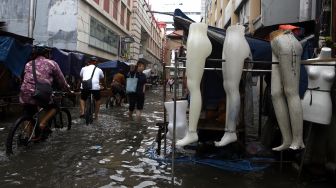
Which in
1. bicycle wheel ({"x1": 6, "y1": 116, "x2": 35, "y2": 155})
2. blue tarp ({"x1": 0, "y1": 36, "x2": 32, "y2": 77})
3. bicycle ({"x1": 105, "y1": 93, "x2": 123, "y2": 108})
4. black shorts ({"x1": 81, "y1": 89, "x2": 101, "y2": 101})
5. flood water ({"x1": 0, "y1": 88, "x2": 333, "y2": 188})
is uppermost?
blue tarp ({"x1": 0, "y1": 36, "x2": 32, "y2": 77})

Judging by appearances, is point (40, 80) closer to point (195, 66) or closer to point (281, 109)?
point (195, 66)

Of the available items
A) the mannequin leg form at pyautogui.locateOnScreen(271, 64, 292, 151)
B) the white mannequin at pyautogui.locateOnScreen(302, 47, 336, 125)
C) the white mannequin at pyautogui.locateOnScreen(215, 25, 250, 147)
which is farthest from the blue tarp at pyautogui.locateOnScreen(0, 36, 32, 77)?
the white mannequin at pyautogui.locateOnScreen(302, 47, 336, 125)

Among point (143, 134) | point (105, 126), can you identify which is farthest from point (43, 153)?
point (105, 126)

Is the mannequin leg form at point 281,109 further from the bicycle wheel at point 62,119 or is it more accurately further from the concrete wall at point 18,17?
the concrete wall at point 18,17

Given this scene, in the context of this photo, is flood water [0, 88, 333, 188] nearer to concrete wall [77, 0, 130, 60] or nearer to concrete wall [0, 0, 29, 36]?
concrete wall [0, 0, 29, 36]

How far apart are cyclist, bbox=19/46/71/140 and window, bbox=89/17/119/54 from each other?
1896 cm

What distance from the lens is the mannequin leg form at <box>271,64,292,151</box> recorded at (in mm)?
5070

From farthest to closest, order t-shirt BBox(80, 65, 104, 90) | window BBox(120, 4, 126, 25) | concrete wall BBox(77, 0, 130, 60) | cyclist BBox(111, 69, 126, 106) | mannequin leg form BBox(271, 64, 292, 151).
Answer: window BBox(120, 4, 126, 25) → concrete wall BBox(77, 0, 130, 60) → cyclist BBox(111, 69, 126, 106) → t-shirt BBox(80, 65, 104, 90) → mannequin leg form BBox(271, 64, 292, 151)

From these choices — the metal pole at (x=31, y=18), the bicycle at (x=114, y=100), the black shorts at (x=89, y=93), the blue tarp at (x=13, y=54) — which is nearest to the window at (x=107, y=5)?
the metal pole at (x=31, y=18)

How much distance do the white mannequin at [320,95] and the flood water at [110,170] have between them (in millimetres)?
893

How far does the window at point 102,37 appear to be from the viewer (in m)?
26.6

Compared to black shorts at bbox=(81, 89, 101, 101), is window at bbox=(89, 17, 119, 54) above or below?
above

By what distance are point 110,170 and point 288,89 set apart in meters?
2.63

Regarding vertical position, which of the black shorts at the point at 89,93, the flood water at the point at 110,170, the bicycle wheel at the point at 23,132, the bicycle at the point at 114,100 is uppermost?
the black shorts at the point at 89,93
